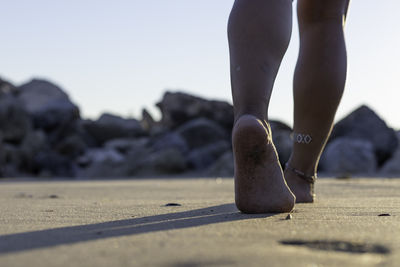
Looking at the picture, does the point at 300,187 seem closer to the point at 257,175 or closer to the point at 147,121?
the point at 257,175

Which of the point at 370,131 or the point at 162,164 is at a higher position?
the point at 370,131

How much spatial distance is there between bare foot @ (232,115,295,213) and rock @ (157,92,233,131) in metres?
12.0

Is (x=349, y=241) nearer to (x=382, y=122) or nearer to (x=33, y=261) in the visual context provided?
(x=33, y=261)

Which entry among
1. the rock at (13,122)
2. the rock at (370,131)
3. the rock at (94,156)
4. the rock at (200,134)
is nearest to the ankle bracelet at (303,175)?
the rock at (370,131)

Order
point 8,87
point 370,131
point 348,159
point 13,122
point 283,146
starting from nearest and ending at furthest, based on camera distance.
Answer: point 348,159, point 283,146, point 370,131, point 13,122, point 8,87

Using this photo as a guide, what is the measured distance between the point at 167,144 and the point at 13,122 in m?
5.24

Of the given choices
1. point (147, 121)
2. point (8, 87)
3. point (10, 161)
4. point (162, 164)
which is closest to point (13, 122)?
point (10, 161)

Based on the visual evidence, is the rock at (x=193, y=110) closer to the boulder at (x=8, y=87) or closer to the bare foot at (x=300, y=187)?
the boulder at (x=8, y=87)

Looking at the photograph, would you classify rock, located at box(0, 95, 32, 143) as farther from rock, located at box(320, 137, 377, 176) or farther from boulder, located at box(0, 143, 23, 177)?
rock, located at box(320, 137, 377, 176)

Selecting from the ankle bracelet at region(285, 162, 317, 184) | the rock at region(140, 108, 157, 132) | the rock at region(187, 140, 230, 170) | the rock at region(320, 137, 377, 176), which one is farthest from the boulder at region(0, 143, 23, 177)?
the rock at region(140, 108, 157, 132)

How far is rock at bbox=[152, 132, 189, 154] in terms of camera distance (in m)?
10.3

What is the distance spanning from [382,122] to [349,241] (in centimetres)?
953

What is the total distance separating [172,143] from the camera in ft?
34.2

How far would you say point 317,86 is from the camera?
193 cm
